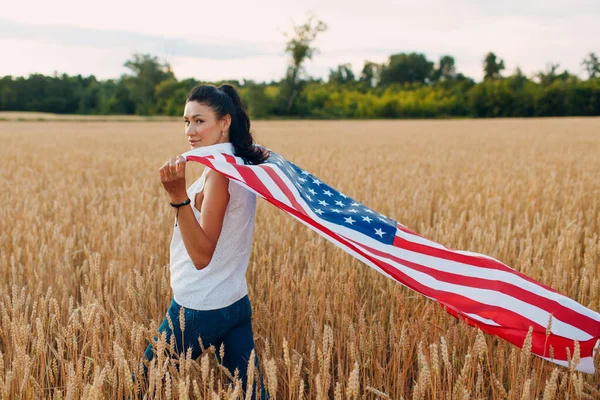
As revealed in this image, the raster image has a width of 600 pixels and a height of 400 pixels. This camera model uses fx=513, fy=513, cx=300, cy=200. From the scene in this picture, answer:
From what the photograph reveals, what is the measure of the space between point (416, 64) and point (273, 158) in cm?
9792

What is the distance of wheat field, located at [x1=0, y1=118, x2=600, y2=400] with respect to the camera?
1.77 meters

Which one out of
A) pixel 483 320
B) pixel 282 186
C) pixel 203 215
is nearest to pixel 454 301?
pixel 483 320

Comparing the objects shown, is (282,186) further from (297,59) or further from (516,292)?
(297,59)

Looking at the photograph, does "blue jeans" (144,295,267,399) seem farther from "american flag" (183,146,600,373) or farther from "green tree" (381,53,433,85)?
"green tree" (381,53,433,85)

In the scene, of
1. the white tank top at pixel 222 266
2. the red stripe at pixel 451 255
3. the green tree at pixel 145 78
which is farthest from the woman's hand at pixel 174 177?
the green tree at pixel 145 78

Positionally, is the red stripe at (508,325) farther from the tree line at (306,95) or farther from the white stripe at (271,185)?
the tree line at (306,95)

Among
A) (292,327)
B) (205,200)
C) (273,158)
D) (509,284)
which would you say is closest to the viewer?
(205,200)

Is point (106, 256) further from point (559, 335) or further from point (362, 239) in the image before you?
point (559, 335)

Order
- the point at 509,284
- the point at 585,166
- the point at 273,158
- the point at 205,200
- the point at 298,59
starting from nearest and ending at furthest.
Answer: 1. the point at 205,200
2. the point at 509,284
3. the point at 273,158
4. the point at 585,166
5. the point at 298,59

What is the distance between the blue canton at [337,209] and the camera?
7.21 feet


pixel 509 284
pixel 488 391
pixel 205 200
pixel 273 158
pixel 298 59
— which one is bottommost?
pixel 488 391

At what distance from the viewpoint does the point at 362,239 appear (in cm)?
216

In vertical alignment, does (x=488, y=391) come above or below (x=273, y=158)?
below

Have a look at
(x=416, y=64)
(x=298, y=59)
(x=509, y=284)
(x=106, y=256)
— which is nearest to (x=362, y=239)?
(x=509, y=284)
